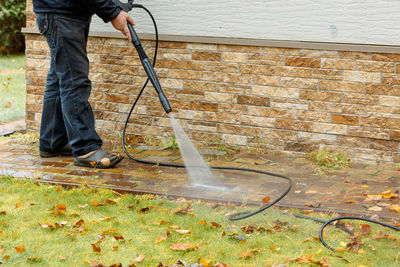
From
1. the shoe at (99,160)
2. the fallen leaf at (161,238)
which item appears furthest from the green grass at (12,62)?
the fallen leaf at (161,238)

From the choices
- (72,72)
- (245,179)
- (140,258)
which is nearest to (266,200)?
(245,179)

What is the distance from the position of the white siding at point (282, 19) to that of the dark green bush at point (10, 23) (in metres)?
8.34

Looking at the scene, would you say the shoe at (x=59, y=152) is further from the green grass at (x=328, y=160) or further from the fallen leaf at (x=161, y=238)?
the fallen leaf at (x=161, y=238)

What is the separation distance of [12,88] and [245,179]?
19.4 ft

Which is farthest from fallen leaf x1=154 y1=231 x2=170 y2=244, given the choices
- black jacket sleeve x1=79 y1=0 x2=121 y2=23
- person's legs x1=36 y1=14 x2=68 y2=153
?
person's legs x1=36 y1=14 x2=68 y2=153

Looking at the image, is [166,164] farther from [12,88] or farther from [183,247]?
[12,88]

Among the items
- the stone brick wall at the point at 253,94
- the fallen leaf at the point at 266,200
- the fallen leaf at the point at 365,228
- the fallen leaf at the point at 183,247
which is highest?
the stone brick wall at the point at 253,94

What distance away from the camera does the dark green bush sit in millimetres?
12766

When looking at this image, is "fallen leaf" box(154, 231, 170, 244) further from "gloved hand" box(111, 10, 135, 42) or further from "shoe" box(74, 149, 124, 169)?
"gloved hand" box(111, 10, 135, 42)

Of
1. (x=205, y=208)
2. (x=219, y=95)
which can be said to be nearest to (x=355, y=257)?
(x=205, y=208)

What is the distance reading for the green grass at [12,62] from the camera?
11676 mm

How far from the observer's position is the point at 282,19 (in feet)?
15.9

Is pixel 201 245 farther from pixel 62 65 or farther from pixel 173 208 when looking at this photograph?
pixel 62 65

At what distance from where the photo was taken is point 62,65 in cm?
459
